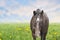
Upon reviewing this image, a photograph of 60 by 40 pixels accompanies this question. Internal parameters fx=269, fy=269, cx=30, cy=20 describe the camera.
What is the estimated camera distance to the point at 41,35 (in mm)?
9789

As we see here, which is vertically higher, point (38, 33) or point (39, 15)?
point (39, 15)

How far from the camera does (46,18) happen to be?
9727 mm

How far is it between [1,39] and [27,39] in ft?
4.39

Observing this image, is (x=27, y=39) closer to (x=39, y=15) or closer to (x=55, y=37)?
(x=55, y=37)

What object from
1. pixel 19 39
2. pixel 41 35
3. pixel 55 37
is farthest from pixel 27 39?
pixel 41 35

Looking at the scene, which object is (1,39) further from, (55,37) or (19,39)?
(55,37)

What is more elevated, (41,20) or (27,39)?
(41,20)

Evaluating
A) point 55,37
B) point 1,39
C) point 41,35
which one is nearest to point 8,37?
point 1,39

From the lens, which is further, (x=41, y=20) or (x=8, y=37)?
(x=8, y=37)

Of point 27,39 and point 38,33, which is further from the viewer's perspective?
point 27,39

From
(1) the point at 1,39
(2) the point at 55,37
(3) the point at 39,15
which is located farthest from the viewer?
(2) the point at 55,37

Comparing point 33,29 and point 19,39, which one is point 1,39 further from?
point 33,29

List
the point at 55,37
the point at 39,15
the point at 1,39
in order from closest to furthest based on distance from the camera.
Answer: the point at 39,15
the point at 1,39
the point at 55,37

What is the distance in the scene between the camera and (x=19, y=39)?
43.2ft
